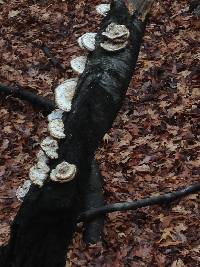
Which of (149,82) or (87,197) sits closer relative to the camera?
(87,197)

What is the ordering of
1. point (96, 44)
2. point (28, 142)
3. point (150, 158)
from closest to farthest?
point (96, 44)
point (150, 158)
point (28, 142)

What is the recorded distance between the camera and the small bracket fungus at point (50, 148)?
326 centimetres

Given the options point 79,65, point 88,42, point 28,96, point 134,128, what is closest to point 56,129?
point 79,65

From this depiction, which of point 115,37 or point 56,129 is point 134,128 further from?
point 56,129

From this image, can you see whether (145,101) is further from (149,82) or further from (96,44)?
(96,44)

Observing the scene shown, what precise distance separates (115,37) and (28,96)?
4433 mm

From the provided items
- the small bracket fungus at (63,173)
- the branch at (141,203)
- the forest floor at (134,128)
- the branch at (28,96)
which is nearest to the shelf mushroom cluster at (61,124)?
the small bracket fungus at (63,173)

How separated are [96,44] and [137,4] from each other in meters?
0.55

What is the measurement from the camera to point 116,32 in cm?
360

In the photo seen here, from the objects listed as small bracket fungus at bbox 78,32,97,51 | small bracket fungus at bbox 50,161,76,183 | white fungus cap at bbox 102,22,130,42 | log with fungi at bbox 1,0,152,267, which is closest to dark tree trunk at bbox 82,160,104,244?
log with fungi at bbox 1,0,152,267

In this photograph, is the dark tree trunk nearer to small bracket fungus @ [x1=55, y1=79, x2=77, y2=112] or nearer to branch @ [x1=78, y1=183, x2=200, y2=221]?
branch @ [x1=78, y1=183, x2=200, y2=221]

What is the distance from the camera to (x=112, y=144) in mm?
6543

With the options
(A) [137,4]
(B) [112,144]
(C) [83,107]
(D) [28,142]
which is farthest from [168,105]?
(C) [83,107]

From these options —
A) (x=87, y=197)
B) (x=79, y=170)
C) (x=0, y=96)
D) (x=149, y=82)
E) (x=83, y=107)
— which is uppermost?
(x=83, y=107)
